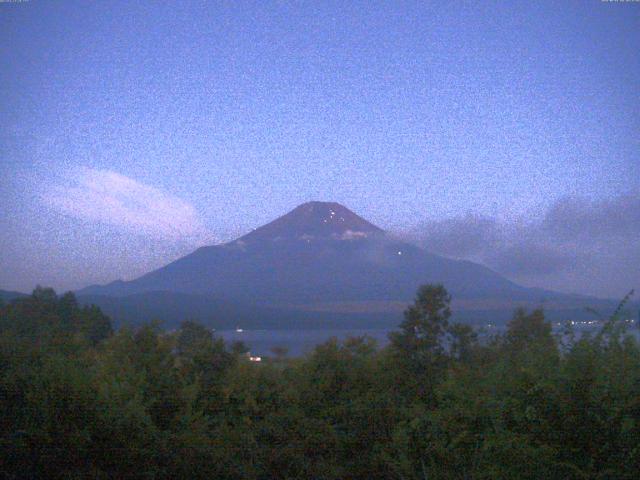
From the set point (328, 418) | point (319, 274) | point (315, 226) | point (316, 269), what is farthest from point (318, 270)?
point (328, 418)

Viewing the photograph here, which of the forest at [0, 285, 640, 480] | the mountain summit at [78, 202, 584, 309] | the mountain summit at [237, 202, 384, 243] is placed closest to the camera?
the forest at [0, 285, 640, 480]

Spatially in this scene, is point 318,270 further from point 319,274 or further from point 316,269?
point 319,274

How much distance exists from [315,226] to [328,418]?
2787 inches

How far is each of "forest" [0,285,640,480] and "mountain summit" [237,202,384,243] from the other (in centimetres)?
6247

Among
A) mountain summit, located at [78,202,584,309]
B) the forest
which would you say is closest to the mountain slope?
mountain summit, located at [78,202,584,309]

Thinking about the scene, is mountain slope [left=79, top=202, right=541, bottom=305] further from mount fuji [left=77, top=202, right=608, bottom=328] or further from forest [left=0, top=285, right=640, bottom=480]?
forest [left=0, top=285, right=640, bottom=480]

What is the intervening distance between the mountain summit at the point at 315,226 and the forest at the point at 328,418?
62.5 meters

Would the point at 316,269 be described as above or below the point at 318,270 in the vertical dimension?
above

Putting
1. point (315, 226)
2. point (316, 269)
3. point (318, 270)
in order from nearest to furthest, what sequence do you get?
point (318, 270) < point (316, 269) < point (315, 226)

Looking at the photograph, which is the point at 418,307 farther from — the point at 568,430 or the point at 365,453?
the point at 568,430

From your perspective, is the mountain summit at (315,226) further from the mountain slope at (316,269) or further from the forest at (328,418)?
the forest at (328,418)

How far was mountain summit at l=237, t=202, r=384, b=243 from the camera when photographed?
7425 cm

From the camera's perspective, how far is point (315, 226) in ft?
257

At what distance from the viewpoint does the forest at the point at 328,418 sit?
367 cm
